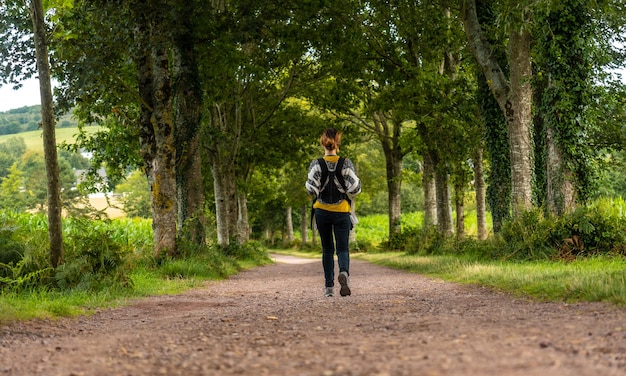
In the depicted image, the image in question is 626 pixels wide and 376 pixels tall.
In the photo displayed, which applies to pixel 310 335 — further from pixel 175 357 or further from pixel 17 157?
pixel 17 157

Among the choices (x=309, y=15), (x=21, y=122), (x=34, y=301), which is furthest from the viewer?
(x=21, y=122)

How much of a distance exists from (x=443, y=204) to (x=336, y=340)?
2094 centimetres

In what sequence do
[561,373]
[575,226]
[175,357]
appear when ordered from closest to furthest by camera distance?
[561,373] → [175,357] → [575,226]

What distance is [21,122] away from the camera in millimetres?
179375

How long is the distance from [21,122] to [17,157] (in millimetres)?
59004

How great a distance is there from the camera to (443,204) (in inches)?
1019

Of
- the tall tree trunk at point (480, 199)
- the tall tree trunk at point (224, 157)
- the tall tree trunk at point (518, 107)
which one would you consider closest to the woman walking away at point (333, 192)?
the tall tree trunk at point (518, 107)

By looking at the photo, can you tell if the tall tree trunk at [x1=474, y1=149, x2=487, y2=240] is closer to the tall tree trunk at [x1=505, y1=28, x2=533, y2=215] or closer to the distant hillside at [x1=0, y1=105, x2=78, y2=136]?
the tall tree trunk at [x1=505, y1=28, x2=533, y2=215]

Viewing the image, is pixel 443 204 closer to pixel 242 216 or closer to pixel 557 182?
pixel 557 182

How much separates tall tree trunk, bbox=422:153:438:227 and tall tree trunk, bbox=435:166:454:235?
1.13 metres

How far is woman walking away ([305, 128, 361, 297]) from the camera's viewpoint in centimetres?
907

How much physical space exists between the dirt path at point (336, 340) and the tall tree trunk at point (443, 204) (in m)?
16.6

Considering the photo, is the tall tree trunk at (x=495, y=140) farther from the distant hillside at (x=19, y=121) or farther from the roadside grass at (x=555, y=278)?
the distant hillside at (x=19, y=121)

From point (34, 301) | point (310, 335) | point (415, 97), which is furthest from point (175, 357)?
point (415, 97)
